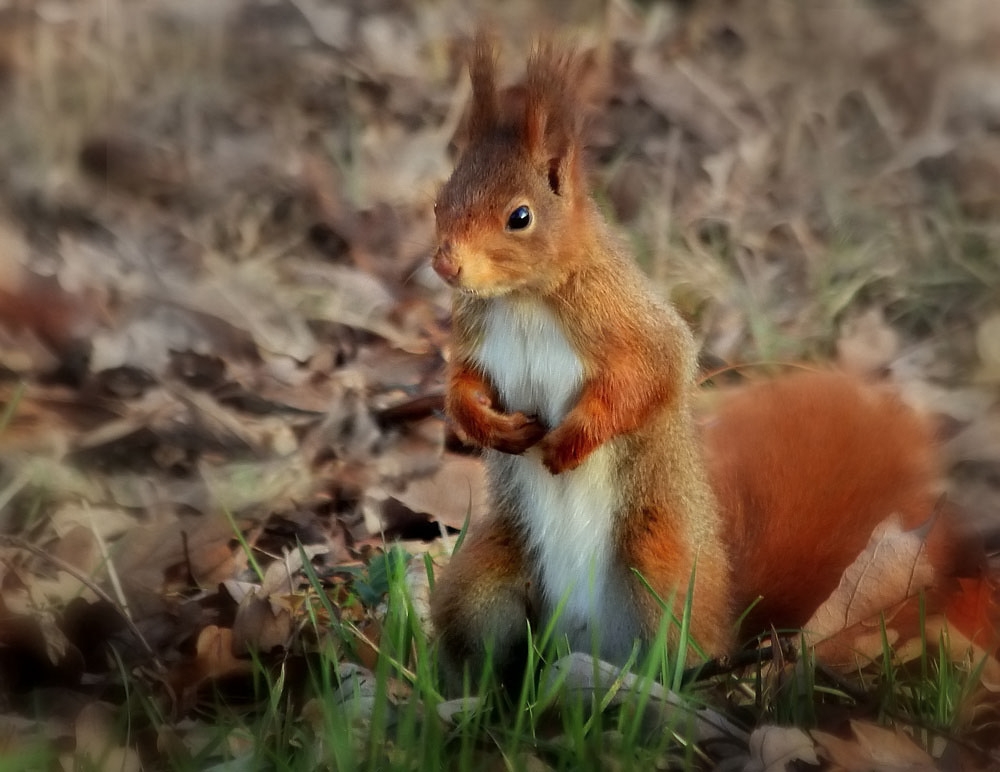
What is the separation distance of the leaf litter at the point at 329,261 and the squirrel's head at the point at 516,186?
20 cm

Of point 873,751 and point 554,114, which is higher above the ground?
point 554,114

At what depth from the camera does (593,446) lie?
1.69m

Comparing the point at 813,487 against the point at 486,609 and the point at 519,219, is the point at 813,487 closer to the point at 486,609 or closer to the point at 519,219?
the point at 486,609

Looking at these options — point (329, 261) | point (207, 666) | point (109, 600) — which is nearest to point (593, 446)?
point (207, 666)

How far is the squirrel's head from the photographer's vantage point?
160 centimetres

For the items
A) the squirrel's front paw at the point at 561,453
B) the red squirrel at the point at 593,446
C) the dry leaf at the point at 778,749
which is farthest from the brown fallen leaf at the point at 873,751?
the squirrel's front paw at the point at 561,453

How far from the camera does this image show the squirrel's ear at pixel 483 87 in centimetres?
164

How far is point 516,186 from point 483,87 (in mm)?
126

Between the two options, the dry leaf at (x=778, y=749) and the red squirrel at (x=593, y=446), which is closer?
the dry leaf at (x=778, y=749)

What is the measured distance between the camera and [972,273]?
337cm

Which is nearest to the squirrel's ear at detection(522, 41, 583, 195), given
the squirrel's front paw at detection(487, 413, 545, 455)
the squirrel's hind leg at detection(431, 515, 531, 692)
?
the squirrel's front paw at detection(487, 413, 545, 455)

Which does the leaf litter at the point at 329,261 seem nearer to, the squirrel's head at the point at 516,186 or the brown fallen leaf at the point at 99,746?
the brown fallen leaf at the point at 99,746

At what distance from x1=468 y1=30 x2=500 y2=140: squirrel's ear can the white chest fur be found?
21 centimetres

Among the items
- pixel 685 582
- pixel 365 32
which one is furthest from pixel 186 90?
pixel 685 582
